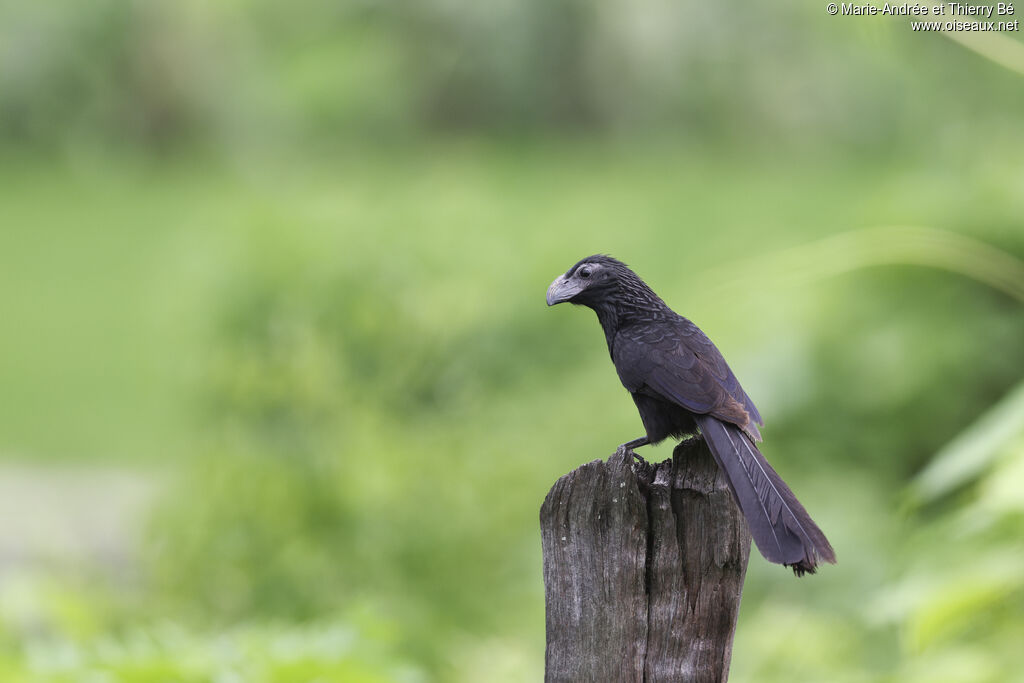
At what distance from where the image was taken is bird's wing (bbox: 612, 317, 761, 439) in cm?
168

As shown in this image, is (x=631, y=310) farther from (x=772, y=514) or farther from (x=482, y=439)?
(x=482, y=439)

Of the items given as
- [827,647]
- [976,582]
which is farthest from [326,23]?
[976,582]

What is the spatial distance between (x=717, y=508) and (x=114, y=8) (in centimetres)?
1331

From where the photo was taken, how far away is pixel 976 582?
7.98ft

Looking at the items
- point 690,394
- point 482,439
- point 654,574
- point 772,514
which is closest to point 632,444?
point 690,394

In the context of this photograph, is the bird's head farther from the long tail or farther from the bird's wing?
the long tail

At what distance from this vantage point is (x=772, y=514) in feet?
4.78

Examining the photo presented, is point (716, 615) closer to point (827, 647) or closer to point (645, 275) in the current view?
point (827, 647)

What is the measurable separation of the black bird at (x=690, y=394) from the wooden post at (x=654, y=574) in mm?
89

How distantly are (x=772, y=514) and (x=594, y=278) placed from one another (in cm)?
57

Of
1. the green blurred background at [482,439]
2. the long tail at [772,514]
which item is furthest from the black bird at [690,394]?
the green blurred background at [482,439]

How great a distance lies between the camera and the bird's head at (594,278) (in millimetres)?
1888

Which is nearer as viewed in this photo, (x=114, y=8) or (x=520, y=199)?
(x=520, y=199)

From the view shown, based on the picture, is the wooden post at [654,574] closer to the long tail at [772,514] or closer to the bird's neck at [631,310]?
the long tail at [772,514]
